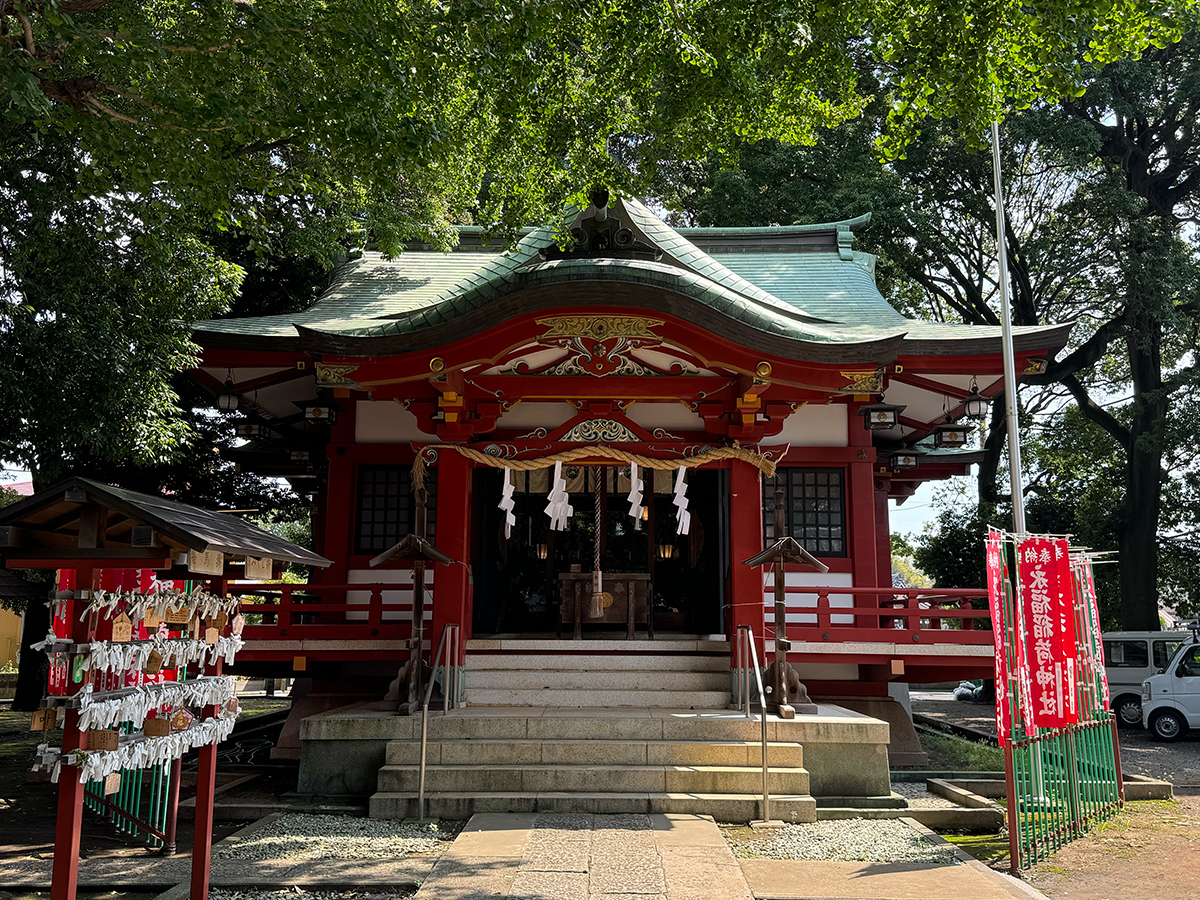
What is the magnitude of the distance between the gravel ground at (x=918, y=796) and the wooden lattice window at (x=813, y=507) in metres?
2.86

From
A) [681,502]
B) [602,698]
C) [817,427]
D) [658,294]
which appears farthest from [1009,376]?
[602,698]

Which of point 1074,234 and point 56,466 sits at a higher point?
point 1074,234

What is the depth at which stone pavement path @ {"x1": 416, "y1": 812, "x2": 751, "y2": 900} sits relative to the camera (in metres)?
5.54

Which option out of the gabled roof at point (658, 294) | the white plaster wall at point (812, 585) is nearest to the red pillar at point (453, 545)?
the gabled roof at point (658, 294)

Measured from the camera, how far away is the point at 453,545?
10.1m

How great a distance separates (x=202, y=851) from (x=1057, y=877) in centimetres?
579

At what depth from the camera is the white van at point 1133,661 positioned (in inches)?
703

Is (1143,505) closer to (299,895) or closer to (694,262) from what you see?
(694,262)

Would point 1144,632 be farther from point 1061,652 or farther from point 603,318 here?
point 603,318

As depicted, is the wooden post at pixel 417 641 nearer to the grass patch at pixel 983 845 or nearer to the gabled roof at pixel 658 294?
the gabled roof at pixel 658 294

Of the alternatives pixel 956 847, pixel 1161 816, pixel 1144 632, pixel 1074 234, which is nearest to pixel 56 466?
pixel 956 847

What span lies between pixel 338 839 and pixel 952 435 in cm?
938

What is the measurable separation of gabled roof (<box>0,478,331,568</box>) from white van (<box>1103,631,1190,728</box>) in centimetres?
1812

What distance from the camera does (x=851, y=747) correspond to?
820 centimetres
